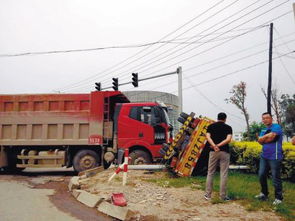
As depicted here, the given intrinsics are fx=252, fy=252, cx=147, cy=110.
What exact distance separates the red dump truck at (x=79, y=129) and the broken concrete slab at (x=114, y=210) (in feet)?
13.8

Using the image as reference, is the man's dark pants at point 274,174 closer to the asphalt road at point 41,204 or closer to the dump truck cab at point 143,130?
the asphalt road at point 41,204

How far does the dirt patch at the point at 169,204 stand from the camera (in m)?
4.01

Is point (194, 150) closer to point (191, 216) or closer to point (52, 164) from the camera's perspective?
point (191, 216)

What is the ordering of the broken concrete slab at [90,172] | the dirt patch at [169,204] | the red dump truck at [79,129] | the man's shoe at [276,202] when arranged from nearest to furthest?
the dirt patch at [169,204] → the man's shoe at [276,202] → the broken concrete slab at [90,172] → the red dump truck at [79,129]

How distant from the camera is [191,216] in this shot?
4.04 m

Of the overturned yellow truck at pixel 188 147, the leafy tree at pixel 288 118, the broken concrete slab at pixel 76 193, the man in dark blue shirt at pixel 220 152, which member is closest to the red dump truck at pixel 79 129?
the overturned yellow truck at pixel 188 147

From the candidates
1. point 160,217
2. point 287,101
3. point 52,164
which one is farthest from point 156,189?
point 287,101

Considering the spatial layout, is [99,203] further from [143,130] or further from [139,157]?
[143,130]

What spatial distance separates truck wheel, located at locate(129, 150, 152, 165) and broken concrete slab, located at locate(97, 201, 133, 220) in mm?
4096

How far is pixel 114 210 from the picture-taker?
4.33 metres

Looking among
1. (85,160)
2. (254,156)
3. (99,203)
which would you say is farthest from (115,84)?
(99,203)

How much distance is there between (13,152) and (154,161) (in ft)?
18.3

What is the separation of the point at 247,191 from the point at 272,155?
1.18 metres

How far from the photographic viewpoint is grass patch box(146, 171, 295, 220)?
4.32 meters
